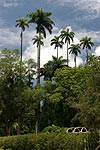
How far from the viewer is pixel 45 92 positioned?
63.9m

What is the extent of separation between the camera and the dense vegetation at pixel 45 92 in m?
33.2

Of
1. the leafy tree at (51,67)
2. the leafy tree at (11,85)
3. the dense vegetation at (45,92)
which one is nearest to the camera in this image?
the dense vegetation at (45,92)

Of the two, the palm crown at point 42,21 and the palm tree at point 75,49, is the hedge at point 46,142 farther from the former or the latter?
the palm tree at point 75,49

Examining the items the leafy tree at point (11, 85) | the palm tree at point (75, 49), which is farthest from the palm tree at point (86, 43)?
the leafy tree at point (11, 85)

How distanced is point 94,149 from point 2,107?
904 inches

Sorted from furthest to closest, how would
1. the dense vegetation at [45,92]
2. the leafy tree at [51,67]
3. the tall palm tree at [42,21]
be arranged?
the leafy tree at [51,67], the tall palm tree at [42,21], the dense vegetation at [45,92]

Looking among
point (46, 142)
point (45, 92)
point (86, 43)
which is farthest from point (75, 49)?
point (46, 142)

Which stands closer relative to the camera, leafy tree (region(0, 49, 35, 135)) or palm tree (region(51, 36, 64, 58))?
leafy tree (region(0, 49, 35, 135))

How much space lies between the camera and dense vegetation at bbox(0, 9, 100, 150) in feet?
109

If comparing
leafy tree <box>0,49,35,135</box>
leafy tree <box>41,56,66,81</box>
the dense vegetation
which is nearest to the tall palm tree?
the dense vegetation

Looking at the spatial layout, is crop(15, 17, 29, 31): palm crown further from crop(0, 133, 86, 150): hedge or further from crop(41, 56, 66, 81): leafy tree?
crop(0, 133, 86, 150): hedge

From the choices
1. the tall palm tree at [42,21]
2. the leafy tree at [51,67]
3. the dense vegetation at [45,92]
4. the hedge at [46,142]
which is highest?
the tall palm tree at [42,21]

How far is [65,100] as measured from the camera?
71812 mm

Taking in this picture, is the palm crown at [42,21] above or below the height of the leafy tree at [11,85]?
above
